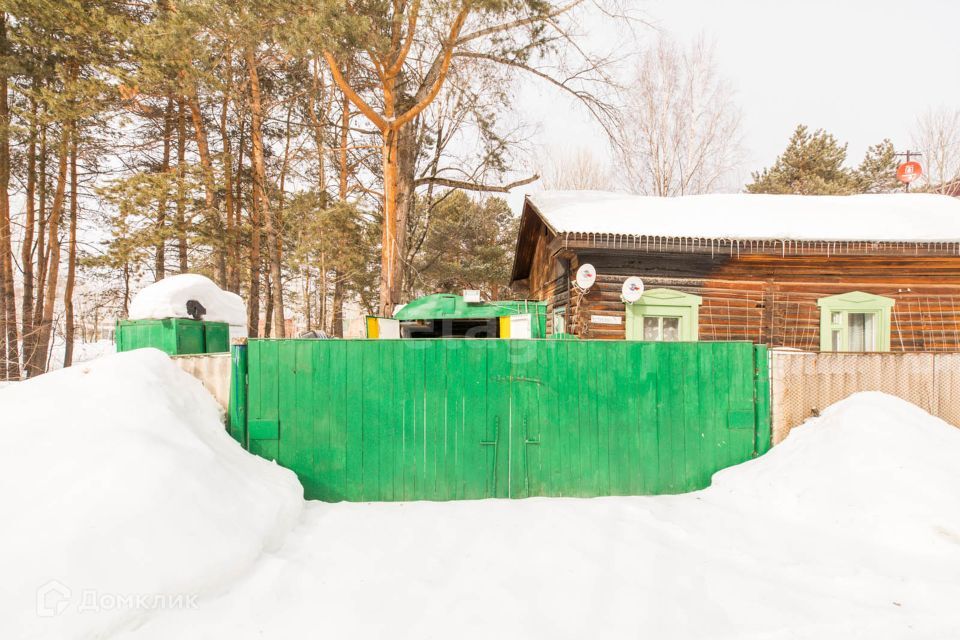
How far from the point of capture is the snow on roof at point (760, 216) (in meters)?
9.12

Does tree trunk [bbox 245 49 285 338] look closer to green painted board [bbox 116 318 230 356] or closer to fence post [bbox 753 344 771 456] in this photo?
green painted board [bbox 116 318 230 356]

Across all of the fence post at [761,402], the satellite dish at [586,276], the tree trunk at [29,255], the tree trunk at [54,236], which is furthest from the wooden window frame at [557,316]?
the tree trunk at [29,255]

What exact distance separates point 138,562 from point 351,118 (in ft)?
54.4

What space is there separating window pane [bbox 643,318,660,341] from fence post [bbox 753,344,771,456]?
15.3ft

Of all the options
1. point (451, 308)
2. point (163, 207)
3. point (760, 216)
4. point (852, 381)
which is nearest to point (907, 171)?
point (760, 216)

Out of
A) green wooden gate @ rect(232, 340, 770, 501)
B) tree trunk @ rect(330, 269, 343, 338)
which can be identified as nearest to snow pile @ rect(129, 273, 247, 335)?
green wooden gate @ rect(232, 340, 770, 501)

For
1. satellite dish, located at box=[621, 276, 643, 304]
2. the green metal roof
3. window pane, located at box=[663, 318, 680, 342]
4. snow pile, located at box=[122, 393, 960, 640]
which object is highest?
satellite dish, located at box=[621, 276, 643, 304]

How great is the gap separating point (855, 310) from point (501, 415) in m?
9.66

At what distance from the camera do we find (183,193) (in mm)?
13234

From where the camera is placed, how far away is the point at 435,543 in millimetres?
3648

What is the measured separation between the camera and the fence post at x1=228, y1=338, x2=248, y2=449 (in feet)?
14.6

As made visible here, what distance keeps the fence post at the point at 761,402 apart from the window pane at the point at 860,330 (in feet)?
22.8

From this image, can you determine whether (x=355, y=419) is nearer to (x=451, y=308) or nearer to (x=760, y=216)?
(x=451, y=308)

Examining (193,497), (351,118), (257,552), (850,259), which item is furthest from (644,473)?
(351,118)
